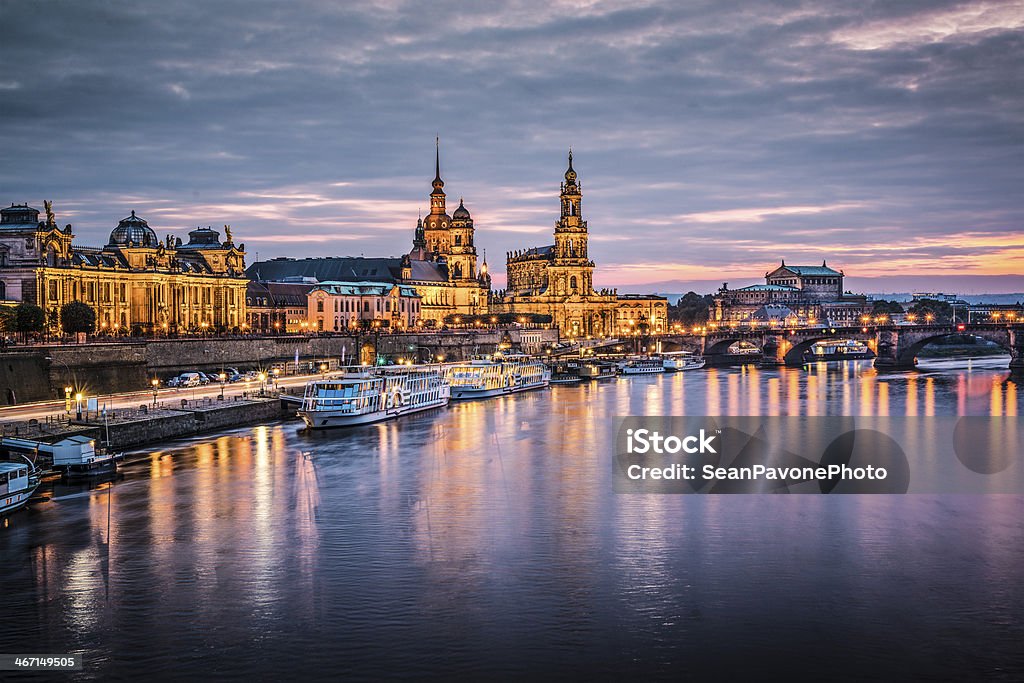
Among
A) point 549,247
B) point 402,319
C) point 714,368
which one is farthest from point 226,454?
point 549,247

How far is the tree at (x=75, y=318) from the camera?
7456 centimetres

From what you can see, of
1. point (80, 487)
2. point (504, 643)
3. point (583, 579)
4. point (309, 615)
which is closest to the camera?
point (504, 643)

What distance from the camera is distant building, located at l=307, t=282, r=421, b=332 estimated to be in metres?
135

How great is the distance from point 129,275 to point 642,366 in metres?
54.3

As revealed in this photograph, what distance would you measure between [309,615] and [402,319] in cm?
12653

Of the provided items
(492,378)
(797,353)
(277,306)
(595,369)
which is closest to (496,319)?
(277,306)

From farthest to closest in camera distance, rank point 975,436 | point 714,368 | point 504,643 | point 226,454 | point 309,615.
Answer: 1. point 714,368
2. point 975,436
3. point 226,454
4. point 309,615
5. point 504,643

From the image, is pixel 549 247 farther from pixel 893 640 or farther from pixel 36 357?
pixel 893 640

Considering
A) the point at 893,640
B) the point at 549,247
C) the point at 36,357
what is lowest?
the point at 893,640

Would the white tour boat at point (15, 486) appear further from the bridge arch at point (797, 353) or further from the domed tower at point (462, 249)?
the domed tower at point (462, 249)

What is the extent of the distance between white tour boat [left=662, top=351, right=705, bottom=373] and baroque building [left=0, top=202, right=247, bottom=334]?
47133mm

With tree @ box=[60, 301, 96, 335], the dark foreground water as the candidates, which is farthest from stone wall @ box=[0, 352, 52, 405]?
the dark foreground water

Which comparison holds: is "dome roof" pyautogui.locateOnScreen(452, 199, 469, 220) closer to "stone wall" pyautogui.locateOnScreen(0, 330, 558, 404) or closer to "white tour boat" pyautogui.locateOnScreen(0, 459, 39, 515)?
"stone wall" pyautogui.locateOnScreen(0, 330, 558, 404)

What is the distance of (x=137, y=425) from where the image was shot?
158 ft
